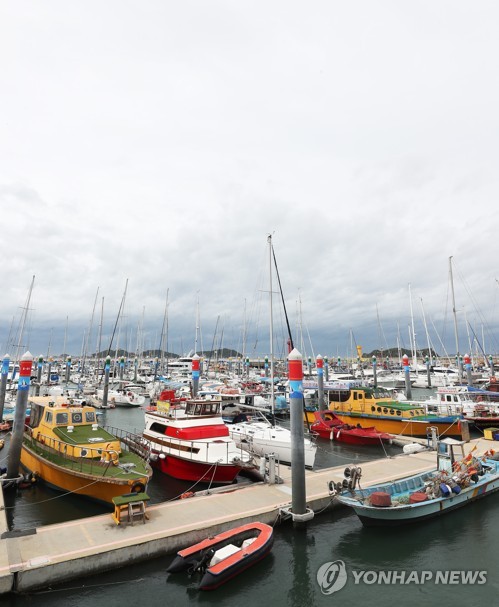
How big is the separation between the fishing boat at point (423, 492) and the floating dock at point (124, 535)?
1.43m

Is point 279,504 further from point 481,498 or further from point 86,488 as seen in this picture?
point 481,498

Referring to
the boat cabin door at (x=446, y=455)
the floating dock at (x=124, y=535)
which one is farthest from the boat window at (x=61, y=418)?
the boat cabin door at (x=446, y=455)

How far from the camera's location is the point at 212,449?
710 inches

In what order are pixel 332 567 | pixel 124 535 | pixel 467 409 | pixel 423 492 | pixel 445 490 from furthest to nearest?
pixel 467 409
pixel 423 492
pixel 445 490
pixel 332 567
pixel 124 535

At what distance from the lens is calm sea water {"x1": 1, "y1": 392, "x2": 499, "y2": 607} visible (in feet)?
31.0

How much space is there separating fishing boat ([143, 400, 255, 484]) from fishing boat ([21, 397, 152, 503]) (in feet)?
4.24

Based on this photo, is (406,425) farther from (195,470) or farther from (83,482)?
(83,482)

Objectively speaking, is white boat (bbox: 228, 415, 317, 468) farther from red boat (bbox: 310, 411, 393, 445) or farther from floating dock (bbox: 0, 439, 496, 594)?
red boat (bbox: 310, 411, 393, 445)

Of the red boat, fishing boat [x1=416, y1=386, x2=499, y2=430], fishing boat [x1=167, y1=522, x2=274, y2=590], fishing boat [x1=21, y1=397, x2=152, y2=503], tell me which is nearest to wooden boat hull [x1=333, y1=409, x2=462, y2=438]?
the red boat

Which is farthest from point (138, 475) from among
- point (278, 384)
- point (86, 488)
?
point (278, 384)

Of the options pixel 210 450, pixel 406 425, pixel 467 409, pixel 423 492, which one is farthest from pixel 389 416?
pixel 210 450

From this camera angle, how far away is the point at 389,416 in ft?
101

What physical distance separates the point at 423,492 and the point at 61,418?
16315mm

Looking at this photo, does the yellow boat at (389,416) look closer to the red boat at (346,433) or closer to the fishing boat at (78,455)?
the red boat at (346,433)
